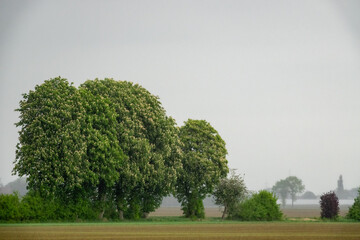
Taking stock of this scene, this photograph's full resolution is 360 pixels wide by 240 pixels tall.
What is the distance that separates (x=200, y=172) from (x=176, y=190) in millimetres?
4395

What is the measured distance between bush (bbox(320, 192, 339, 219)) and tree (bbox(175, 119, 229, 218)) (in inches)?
549

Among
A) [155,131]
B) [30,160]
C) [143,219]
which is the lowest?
[143,219]

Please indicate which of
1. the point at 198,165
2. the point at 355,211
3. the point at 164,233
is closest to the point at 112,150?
the point at 198,165

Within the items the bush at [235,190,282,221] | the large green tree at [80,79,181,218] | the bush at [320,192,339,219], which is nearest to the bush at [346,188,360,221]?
the bush at [320,192,339,219]

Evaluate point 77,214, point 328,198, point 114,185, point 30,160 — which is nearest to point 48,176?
point 30,160

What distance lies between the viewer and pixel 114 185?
240ft

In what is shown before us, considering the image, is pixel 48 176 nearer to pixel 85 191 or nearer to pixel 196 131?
pixel 85 191

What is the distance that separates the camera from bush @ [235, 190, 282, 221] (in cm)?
7256

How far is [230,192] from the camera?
78.7 m

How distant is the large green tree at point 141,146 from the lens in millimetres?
69938

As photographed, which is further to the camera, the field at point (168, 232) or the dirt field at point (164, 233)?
the field at point (168, 232)

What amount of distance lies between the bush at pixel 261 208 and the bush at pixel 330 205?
20.7 feet

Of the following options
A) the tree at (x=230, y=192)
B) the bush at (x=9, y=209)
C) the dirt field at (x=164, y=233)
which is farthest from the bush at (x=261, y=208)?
the bush at (x=9, y=209)

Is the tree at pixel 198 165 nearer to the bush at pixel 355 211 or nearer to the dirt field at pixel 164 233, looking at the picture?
the bush at pixel 355 211
